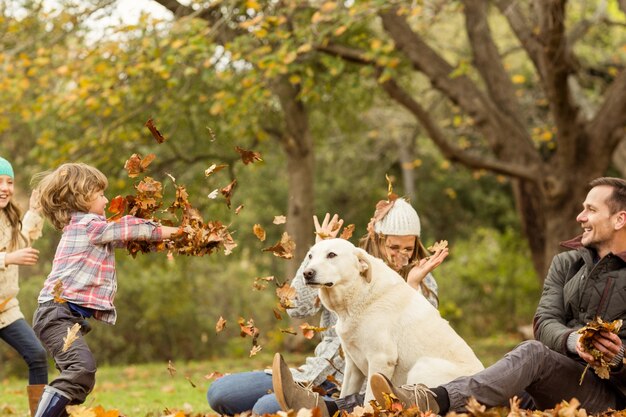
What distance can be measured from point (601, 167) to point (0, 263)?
9.85m

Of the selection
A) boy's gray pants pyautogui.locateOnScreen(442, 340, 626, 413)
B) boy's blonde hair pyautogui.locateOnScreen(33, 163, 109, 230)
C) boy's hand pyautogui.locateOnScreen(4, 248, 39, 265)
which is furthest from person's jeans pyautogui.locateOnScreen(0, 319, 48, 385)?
boy's gray pants pyautogui.locateOnScreen(442, 340, 626, 413)

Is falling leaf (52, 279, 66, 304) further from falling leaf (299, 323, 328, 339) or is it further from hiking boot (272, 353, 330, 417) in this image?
falling leaf (299, 323, 328, 339)

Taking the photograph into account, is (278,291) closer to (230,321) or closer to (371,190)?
(230,321)

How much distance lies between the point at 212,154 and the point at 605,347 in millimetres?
13039

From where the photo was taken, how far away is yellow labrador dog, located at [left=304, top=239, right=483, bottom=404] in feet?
16.7

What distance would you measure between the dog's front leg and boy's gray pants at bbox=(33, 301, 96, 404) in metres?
1.46

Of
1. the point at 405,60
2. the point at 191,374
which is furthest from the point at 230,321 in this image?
the point at 405,60

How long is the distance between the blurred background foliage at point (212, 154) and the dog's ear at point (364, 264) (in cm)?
249

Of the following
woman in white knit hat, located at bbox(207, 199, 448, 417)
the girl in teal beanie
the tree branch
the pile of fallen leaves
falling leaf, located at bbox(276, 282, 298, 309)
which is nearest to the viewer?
the pile of fallen leaves

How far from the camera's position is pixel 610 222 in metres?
5.36

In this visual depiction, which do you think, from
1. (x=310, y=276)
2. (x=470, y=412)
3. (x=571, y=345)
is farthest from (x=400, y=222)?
(x=470, y=412)

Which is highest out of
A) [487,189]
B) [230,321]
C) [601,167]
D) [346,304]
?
[346,304]

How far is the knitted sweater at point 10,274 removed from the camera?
22.7 ft

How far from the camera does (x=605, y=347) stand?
4.89 m
